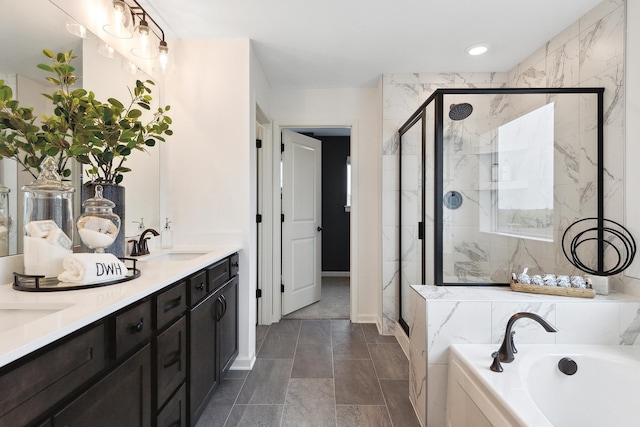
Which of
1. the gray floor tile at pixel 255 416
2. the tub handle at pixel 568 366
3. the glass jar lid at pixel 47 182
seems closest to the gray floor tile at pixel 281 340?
the gray floor tile at pixel 255 416

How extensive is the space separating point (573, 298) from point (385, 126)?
2011mm

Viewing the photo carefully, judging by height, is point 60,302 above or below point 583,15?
below

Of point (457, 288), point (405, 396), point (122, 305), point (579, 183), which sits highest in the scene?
point (579, 183)

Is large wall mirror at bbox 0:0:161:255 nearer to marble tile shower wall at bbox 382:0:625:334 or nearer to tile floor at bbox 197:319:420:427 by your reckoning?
tile floor at bbox 197:319:420:427

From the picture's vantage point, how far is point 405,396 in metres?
2.00

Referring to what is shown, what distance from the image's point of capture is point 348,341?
2.82 meters

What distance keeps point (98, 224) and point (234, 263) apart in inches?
38.6

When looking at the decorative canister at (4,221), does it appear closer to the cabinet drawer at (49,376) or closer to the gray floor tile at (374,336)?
the cabinet drawer at (49,376)

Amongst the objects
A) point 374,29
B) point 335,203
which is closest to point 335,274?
point 335,203

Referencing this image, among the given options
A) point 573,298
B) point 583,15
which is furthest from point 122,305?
point 583,15

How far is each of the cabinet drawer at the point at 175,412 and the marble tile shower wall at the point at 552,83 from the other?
181cm

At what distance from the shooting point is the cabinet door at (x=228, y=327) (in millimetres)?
1938

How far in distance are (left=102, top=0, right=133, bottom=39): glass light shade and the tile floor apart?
2264mm

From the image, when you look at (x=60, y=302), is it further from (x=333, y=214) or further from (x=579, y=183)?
(x=333, y=214)
